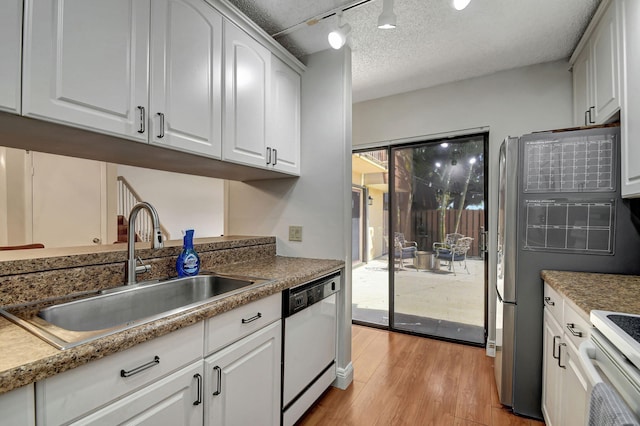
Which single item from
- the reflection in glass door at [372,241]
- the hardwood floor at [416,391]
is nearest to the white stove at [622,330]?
the hardwood floor at [416,391]

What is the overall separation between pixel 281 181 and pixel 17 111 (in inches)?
60.6

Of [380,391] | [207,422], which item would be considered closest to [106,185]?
[207,422]

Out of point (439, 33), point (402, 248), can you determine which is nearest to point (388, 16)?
point (439, 33)

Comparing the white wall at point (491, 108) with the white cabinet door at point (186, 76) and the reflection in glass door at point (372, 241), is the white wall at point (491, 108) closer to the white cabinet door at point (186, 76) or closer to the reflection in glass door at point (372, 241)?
the reflection in glass door at point (372, 241)

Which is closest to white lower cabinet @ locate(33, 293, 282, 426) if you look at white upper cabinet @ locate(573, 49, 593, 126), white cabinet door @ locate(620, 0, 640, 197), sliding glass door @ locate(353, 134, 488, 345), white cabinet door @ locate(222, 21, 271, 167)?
white cabinet door @ locate(222, 21, 271, 167)

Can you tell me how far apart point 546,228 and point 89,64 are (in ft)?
7.77

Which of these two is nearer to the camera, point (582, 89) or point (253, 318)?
point (253, 318)

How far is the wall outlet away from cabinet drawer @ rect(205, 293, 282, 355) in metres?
0.79

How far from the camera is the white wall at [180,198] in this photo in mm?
5434

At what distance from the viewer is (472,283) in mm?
2828

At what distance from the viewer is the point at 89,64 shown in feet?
3.46

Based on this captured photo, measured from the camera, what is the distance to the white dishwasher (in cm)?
152

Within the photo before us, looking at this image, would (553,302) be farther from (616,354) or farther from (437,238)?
(437,238)

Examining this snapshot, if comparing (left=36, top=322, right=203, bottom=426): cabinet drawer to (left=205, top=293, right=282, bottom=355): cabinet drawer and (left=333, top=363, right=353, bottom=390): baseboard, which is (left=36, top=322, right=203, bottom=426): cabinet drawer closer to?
(left=205, top=293, right=282, bottom=355): cabinet drawer
